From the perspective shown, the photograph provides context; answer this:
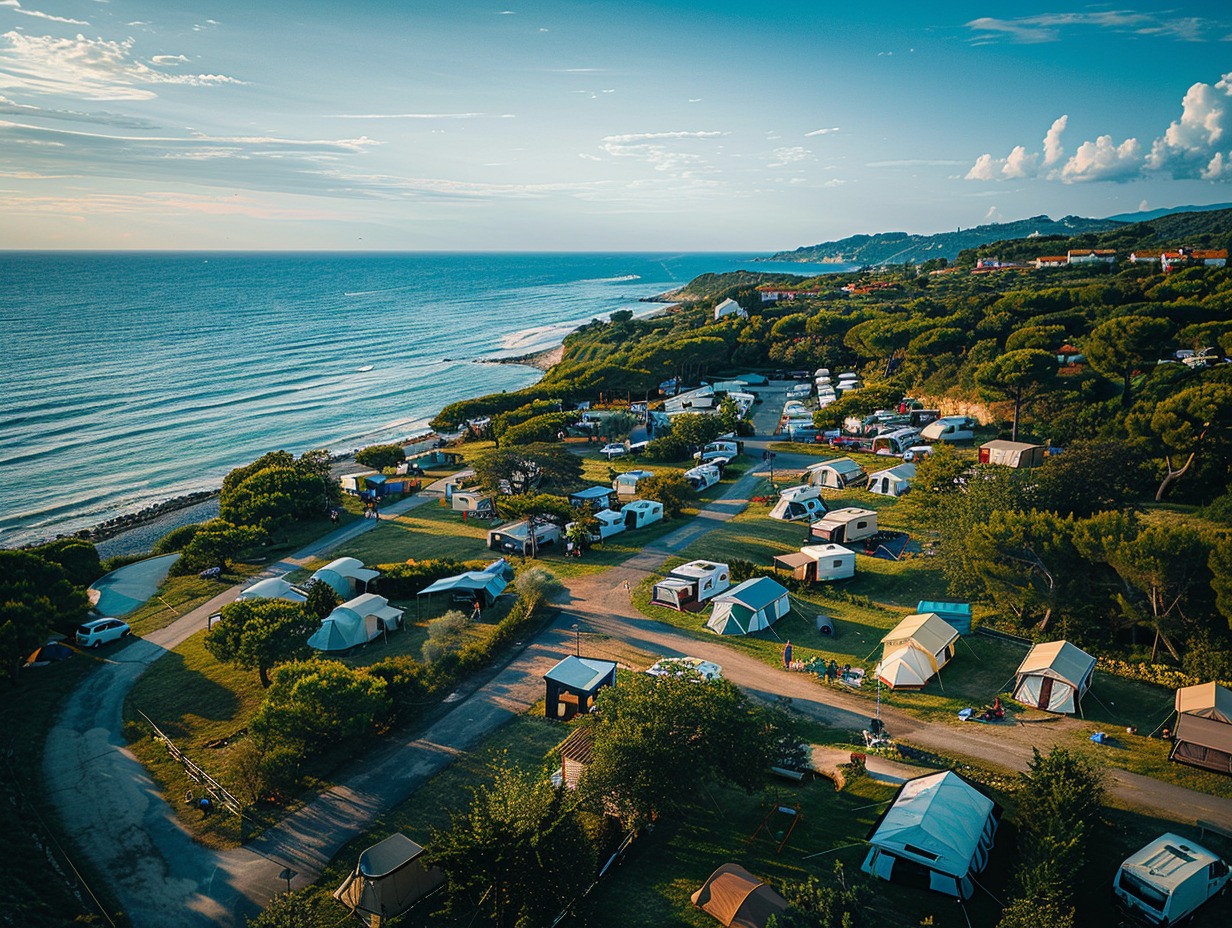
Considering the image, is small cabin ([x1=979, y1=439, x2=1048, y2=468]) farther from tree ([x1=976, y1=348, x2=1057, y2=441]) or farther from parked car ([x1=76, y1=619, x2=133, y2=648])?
Answer: parked car ([x1=76, y1=619, x2=133, y2=648])

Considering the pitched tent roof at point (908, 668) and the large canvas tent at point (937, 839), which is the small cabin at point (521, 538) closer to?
the pitched tent roof at point (908, 668)

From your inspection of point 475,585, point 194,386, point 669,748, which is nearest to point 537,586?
point 475,585

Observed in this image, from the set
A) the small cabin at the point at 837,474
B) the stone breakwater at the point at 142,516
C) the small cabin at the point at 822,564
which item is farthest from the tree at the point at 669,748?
the stone breakwater at the point at 142,516

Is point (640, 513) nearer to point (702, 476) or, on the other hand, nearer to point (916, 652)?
point (702, 476)

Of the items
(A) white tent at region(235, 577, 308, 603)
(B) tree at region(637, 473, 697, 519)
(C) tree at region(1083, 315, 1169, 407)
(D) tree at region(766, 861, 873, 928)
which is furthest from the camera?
(C) tree at region(1083, 315, 1169, 407)

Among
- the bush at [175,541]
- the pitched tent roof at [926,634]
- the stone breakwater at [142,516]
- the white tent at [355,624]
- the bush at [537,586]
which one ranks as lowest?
the stone breakwater at [142,516]

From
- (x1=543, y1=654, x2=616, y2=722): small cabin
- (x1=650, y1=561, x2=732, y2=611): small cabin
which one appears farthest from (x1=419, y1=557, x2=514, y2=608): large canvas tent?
(x1=543, y1=654, x2=616, y2=722): small cabin
